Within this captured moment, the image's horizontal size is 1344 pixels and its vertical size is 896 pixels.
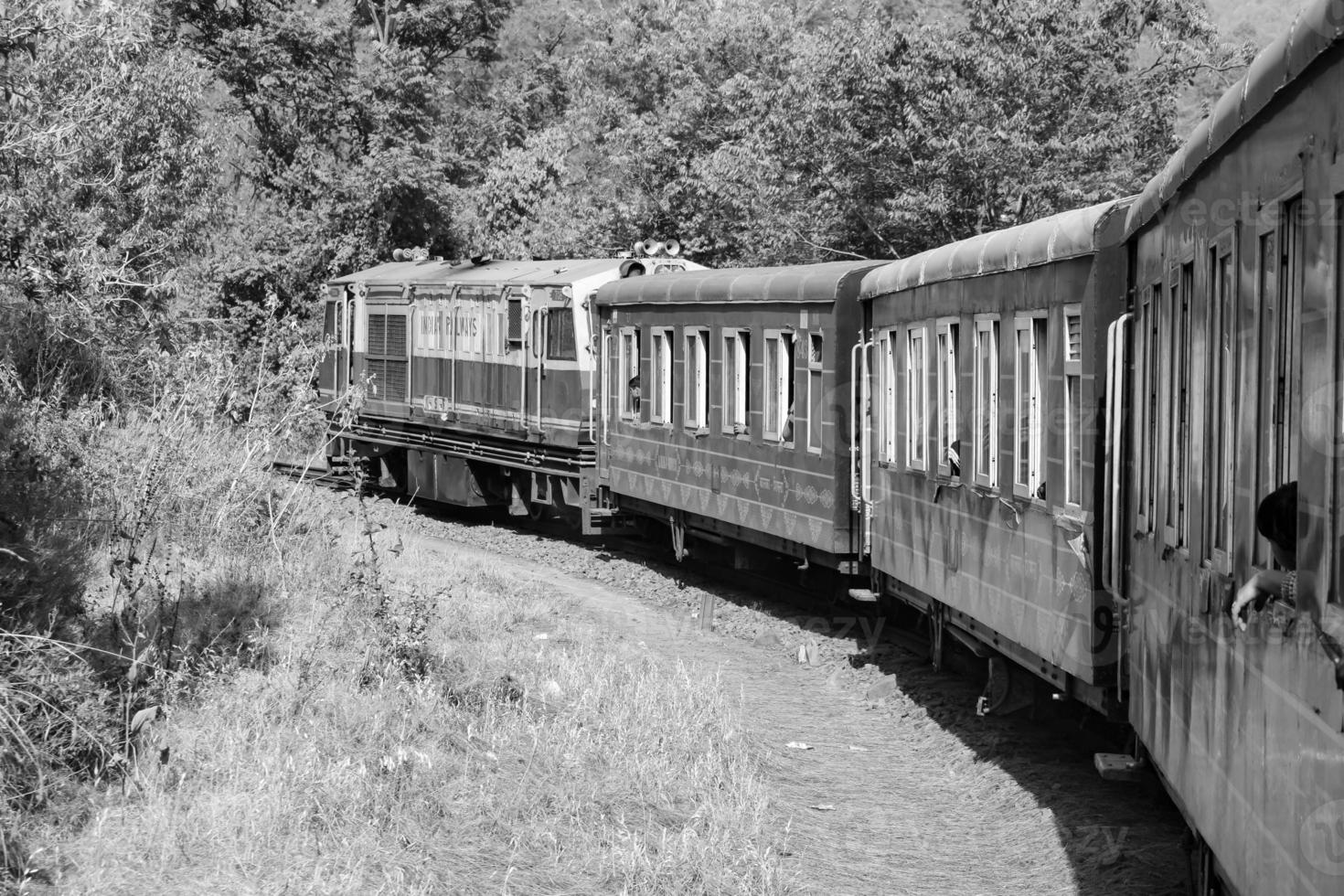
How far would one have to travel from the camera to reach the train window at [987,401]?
946 cm

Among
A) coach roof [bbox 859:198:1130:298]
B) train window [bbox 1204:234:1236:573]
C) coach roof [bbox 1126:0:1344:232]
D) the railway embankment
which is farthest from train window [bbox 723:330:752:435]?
train window [bbox 1204:234:1236:573]

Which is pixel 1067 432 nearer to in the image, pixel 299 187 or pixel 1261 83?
pixel 1261 83

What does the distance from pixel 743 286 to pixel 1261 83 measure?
36.7 ft

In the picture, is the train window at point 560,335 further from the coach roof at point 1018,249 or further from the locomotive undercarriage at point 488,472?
the coach roof at point 1018,249

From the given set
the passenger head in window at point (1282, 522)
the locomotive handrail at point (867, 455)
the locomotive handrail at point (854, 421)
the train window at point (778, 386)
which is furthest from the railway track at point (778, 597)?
the passenger head in window at point (1282, 522)

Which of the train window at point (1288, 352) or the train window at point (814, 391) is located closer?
the train window at point (1288, 352)

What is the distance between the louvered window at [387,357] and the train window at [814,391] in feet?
37.7

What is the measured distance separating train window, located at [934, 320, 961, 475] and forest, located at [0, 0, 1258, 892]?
3.77 metres

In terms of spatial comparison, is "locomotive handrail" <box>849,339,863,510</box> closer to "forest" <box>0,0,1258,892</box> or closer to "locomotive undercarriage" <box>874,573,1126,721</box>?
"locomotive undercarriage" <box>874,573,1126,721</box>

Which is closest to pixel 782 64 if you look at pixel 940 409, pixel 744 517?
pixel 744 517

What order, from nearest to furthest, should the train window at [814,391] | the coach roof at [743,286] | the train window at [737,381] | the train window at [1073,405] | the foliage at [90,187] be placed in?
the train window at [1073,405] → the foliage at [90,187] → the coach roof at [743,286] → the train window at [814,391] → the train window at [737,381]

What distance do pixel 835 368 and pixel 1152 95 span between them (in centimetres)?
1133

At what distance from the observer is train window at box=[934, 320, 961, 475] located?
10.4 meters

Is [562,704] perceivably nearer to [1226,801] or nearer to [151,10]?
[1226,801]
